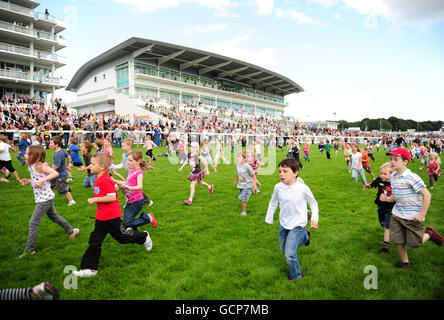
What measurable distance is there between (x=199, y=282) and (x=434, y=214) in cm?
641

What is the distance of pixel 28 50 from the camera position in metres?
41.7

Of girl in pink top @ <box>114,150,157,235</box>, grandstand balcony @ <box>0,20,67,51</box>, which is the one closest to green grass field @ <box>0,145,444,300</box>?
girl in pink top @ <box>114,150,157,235</box>

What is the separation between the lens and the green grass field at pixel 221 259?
3436mm

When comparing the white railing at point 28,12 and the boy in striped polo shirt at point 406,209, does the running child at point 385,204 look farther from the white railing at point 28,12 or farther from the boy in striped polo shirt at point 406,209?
the white railing at point 28,12

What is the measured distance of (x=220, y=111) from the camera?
176 feet

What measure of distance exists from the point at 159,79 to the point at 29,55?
20700mm

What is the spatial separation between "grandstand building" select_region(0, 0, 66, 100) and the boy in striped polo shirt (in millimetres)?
50404

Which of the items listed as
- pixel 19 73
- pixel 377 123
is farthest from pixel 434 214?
pixel 377 123

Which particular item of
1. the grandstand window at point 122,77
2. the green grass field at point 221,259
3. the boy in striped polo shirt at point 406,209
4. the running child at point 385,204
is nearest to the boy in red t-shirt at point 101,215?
the green grass field at point 221,259

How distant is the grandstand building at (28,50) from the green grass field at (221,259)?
4499 cm

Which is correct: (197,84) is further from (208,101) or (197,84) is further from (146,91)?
(146,91)

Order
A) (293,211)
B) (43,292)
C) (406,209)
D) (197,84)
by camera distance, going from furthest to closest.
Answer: (197,84), (406,209), (293,211), (43,292)

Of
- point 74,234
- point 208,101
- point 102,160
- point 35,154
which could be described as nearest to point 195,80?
point 208,101

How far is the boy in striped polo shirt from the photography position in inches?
147
